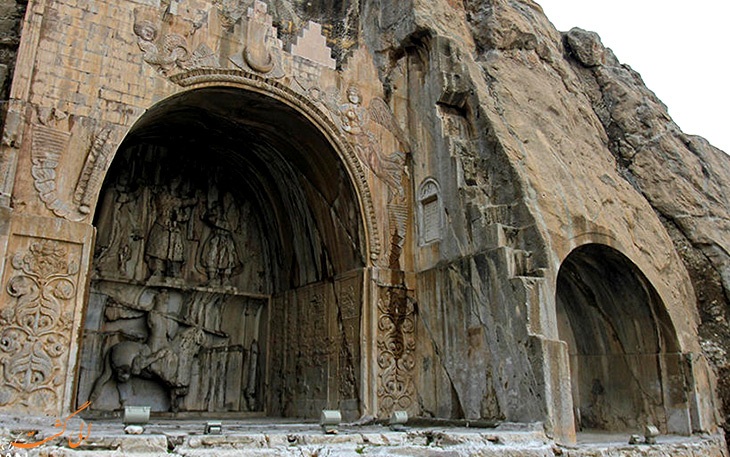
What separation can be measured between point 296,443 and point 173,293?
23.5 feet

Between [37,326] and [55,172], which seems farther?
[55,172]

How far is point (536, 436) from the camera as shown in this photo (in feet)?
25.3

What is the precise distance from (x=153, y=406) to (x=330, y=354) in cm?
367

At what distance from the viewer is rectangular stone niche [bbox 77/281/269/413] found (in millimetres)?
11453

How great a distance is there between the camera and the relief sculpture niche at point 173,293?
11.7 meters

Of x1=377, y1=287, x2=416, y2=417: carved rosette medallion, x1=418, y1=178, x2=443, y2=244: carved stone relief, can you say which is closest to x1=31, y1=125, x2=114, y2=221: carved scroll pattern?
x1=377, y1=287, x2=416, y2=417: carved rosette medallion

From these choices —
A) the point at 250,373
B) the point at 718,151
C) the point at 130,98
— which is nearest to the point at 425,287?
the point at 250,373

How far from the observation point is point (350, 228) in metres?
11.2

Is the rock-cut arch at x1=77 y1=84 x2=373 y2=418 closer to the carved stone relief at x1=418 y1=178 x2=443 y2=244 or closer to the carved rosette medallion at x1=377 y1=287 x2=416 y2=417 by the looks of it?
the carved rosette medallion at x1=377 y1=287 x2=416 y2=417

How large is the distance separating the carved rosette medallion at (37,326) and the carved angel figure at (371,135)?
5.17 metres

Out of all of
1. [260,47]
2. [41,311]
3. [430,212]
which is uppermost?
[260,47]

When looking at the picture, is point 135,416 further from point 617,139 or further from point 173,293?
point 617,139

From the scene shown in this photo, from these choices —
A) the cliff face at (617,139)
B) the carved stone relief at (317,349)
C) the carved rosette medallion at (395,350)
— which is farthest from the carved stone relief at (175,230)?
the cliff face at (617,139)

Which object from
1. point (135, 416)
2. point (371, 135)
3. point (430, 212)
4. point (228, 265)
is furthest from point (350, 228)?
point (135, 416)
